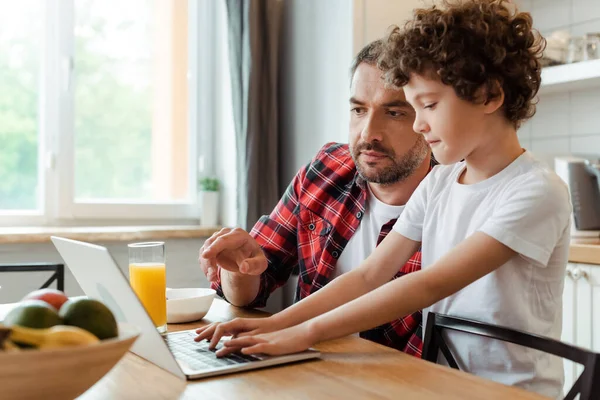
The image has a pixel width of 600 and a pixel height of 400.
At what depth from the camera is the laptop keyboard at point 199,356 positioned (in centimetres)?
84

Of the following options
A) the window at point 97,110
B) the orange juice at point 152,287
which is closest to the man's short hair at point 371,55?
the orange juice at point 152,287

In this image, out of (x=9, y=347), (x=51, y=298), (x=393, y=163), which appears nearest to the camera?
(x=9, y=347)

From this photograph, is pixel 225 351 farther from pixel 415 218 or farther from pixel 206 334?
pixel 415 218

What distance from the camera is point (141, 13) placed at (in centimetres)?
279

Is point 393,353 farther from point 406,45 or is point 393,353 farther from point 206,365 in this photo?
point 406,45

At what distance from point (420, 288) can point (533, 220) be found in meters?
0.21

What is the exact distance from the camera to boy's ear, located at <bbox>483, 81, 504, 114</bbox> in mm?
1120

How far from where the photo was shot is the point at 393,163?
153 cm

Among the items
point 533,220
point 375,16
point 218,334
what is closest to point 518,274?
point 533,220

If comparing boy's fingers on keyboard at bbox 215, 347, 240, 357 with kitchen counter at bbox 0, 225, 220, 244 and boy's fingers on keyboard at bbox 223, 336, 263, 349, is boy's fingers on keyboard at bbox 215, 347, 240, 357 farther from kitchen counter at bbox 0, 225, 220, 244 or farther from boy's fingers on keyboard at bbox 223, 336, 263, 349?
kitchen counter at bbox 0, 225, 220, 244

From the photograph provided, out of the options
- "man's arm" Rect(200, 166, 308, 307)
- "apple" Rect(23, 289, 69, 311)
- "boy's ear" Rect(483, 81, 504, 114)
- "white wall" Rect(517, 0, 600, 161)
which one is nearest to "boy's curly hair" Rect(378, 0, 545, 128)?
"boy's ear" Rect(483, 81, 504, 114)

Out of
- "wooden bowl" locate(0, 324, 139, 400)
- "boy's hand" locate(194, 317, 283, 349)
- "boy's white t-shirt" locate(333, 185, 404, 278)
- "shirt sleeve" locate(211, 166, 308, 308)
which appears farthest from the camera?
"shirt sleeve" locate(211, 166, 308, 308)

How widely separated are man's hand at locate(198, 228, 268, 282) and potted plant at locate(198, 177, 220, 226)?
4.48 ft

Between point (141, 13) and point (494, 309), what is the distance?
7.39 ft
